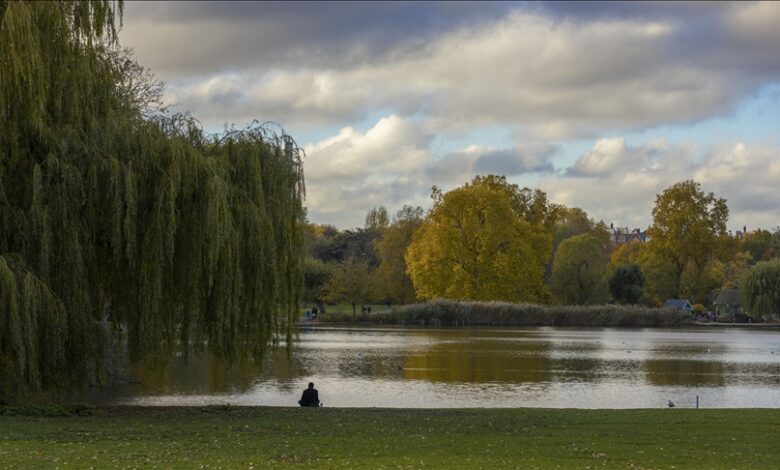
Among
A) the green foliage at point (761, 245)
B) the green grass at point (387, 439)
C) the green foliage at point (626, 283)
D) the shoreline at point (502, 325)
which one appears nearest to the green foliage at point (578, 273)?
the green foliage at point (626, 283)

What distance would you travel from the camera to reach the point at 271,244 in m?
18.2

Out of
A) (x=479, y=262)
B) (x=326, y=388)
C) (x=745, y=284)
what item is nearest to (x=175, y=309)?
(x=326, y=388)

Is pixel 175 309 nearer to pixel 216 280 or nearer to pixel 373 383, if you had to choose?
pixel 216 280

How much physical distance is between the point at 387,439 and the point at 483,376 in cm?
1783

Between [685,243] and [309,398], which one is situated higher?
[685,243]

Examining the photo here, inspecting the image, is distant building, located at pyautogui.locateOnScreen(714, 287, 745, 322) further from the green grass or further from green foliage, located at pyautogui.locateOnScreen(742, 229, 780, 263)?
the green grass

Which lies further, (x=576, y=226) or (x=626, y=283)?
(x=576, y=226)

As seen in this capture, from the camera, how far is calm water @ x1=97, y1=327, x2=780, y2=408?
25.1 meters

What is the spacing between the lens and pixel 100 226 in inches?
675

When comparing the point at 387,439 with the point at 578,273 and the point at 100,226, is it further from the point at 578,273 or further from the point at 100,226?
the point at 578,273

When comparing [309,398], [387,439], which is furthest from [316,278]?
[387,439]

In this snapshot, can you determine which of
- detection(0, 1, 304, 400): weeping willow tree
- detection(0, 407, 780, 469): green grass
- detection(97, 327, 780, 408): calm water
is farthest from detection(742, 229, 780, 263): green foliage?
detection(0, 1, 304, 400): weeping willow tree

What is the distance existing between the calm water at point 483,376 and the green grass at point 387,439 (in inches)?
105

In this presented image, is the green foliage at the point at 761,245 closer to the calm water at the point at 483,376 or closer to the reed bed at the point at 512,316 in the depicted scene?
the reed bed at the point at 512,316
